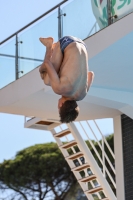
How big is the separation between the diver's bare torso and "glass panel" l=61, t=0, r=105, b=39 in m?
5.14

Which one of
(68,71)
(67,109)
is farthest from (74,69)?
A: (67,109)

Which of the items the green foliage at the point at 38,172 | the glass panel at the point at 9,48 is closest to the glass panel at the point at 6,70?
the glass panel at the point at 9,48

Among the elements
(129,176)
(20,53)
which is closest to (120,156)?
(129,176)

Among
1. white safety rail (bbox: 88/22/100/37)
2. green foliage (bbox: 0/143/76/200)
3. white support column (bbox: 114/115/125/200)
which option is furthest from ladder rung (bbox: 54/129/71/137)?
green foliage (bbox: 0/143/76/200)

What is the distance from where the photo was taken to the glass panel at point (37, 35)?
12.9 metres

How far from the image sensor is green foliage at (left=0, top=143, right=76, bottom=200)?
33.1 m

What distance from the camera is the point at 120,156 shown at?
561 inches

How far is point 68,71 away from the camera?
6797 mm

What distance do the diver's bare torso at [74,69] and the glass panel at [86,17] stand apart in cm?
514

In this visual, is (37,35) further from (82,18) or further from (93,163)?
(93,163)

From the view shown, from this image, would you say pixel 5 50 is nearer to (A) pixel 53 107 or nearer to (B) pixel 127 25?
(A) pixel 53 107

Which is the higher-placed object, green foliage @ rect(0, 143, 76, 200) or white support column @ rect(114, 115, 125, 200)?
green foliage @ rect(0, 143, 76, 200)

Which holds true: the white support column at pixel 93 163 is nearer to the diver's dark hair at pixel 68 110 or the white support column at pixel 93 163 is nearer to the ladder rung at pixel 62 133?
the ladder rung at pixel 62 133

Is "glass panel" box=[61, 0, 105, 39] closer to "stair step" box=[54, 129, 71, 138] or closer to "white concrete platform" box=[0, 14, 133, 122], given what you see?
"white concrete platform" box=[0, 14, 133, 122]
